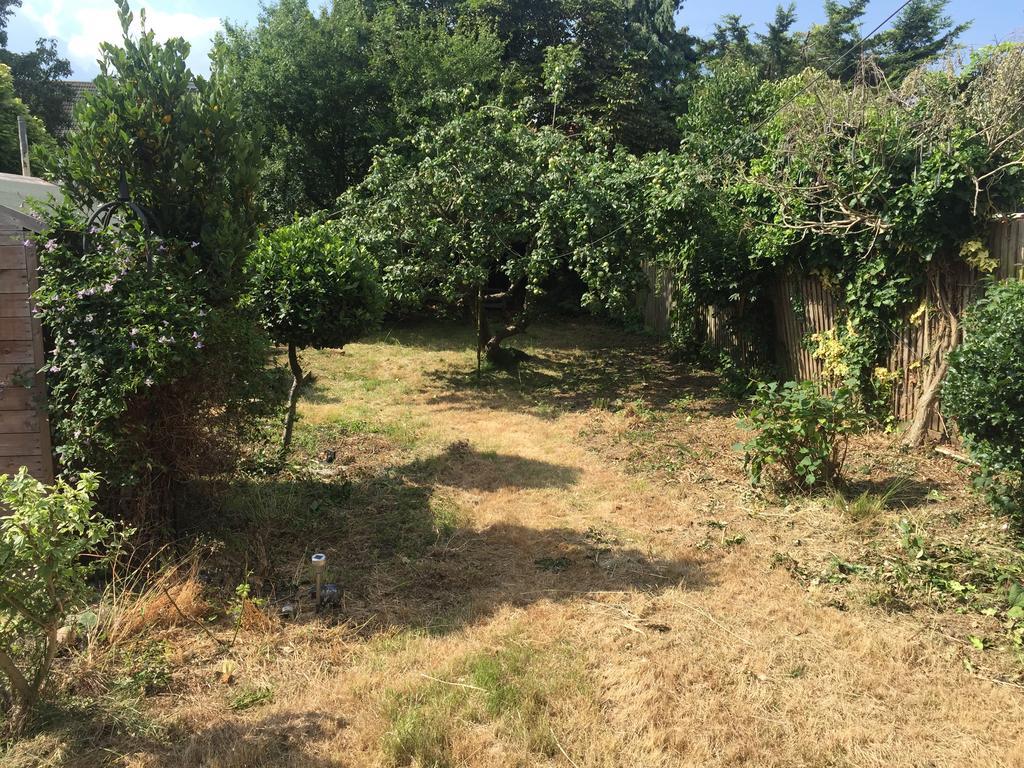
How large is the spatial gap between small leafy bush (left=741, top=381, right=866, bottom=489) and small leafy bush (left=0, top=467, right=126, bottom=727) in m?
4.29

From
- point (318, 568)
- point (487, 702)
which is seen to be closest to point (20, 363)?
point (318, 568)

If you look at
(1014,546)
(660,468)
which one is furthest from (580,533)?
(1014,546)

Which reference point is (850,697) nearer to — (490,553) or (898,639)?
(898,639)

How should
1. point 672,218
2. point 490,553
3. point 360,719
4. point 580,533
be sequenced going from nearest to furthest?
point 360,719
point 490,553
point 580,533
point 672,218

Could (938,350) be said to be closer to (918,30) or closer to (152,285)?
(152,285)

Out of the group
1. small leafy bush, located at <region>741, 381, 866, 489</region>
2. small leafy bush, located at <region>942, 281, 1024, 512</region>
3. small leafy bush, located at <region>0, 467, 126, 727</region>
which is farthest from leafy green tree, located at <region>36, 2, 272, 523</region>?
small leafy bush, located at <region>942, 281, 1024, 512</region>

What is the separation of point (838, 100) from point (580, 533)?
4671 millimetres

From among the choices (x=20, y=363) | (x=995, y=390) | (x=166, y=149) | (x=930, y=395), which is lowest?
(x=930, y=395)

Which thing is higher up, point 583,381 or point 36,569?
point 36,569

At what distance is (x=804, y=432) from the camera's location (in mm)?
4984

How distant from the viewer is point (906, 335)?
599cm

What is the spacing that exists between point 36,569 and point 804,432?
458 centimetres

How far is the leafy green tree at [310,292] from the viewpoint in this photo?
6144mm

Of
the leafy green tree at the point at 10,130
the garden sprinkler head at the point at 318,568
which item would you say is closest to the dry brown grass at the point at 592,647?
the garden sprinkler head at the point at 318,568
